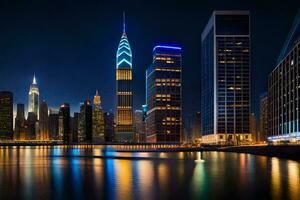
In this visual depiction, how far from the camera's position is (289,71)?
17350cm

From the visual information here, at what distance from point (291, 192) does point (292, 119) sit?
11764 centimetres

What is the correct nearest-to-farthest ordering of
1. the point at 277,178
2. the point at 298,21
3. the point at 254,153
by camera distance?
1. the point at 277,178
2. the point at 254,153
3. the point at 298,21

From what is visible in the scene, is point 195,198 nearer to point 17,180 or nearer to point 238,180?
point 238,180

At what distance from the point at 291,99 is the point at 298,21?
4158 centimetres

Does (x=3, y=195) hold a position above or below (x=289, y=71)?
below

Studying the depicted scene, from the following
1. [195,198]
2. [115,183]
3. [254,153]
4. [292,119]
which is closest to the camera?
[195,198]

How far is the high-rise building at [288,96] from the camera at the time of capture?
160750 mm

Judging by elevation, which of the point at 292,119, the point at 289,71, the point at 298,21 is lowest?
the point at 292,119

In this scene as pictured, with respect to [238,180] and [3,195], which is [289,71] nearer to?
[238,180]

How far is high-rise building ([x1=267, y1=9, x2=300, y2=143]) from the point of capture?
161 m

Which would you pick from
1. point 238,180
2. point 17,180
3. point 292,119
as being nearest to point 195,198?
point 238,180

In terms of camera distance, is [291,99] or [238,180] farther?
[291,99]

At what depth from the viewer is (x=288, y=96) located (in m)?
174

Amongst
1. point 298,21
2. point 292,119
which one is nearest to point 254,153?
point 292,119
